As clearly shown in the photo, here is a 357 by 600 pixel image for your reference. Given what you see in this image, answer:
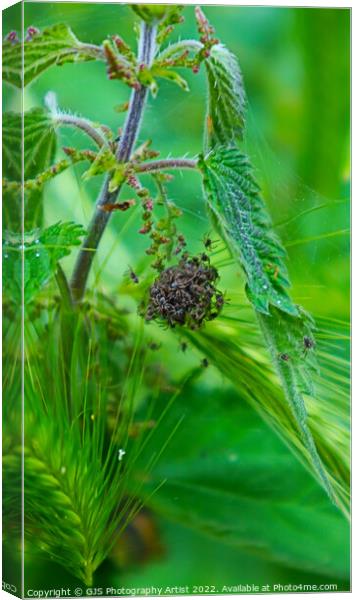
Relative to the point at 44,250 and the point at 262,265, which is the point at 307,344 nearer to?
the point at 262,265

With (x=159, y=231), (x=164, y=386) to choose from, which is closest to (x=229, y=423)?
(x=164, y=386)

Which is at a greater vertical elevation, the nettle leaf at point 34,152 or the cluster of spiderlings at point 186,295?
the nettle leaf at point 34,152

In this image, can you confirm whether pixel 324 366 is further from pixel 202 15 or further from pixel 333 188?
pixel 202 15

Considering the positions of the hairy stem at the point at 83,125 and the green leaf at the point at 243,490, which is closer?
the hairy stem at the point at 83,125

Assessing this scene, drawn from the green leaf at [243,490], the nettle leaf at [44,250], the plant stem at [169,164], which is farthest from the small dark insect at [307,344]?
the nettle leaf at [44,250]

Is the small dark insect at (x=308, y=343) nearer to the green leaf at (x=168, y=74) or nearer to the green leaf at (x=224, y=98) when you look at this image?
the green leaf at (x=224, y=98)

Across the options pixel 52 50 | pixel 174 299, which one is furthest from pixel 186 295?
pixel 52 50

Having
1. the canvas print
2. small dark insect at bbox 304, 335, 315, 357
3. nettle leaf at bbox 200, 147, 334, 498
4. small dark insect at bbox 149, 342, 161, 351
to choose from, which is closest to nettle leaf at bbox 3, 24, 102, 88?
the canvas print
